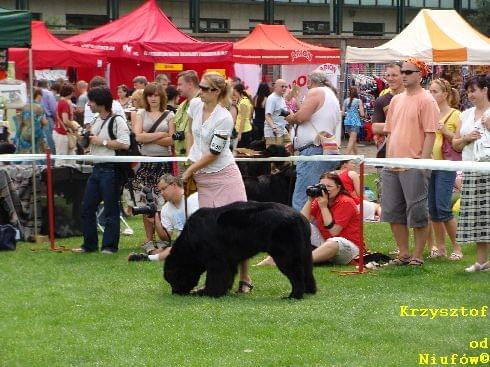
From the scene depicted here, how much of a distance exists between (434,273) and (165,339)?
3.49 meters

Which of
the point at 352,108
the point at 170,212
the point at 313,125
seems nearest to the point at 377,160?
the point at 313,125

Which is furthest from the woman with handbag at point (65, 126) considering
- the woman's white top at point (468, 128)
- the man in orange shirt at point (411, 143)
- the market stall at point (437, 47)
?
the woman's white top at point (468, 128)

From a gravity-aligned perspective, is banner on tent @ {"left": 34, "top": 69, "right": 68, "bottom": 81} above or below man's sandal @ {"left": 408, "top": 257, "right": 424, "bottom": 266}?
above

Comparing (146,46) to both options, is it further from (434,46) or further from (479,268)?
(479,268)

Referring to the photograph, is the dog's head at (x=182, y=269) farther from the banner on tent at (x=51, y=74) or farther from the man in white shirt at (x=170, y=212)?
the banner on tent at (x=51, y=74)

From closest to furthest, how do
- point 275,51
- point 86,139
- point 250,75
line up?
1. point 86,139
2. point 275,51
3. point 250,75

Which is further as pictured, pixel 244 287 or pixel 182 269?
pixel 244 287

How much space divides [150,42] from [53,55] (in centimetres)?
188

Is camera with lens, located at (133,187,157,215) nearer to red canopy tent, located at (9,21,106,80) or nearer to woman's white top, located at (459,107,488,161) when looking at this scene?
woman's white top, located at (459,107,488,161)

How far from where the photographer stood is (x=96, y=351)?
6562mm

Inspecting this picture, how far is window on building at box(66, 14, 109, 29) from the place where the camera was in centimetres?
3847

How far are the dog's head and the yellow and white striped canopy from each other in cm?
1291

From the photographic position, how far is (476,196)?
9.30m

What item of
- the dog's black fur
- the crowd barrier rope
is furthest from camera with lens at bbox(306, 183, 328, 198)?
the dog's black fur
